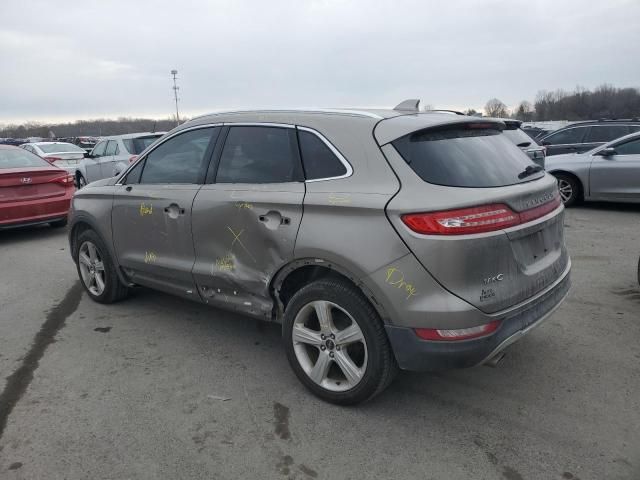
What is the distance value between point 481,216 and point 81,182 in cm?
1526

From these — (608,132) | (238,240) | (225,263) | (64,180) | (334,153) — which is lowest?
(225,263)

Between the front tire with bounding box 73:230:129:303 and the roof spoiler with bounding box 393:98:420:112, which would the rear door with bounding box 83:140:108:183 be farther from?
the roof spoiler with bounding box 393:98:420:112

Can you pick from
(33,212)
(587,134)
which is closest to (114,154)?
(33,212)

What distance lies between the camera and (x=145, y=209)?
14.4ft

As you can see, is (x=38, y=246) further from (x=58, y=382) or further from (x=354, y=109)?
(x=354, y=109)

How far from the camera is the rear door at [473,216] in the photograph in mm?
2750

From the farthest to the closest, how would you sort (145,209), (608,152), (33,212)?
1. (608,152)
2. (33,212)
3. (145,209)

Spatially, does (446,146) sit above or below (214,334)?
above

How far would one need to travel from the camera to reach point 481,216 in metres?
2.80

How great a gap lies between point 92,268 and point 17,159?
193 inches

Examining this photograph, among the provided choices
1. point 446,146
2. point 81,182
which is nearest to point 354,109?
point 446,146

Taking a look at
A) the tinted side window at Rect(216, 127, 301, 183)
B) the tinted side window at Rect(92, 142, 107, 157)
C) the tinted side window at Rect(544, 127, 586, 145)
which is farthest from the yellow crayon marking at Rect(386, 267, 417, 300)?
the tinted side window at Rect(92, 142, 107, 157)

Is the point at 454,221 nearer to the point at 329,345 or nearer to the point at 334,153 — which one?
the point at 334,153

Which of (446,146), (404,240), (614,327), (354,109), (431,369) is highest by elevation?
(354,109)
